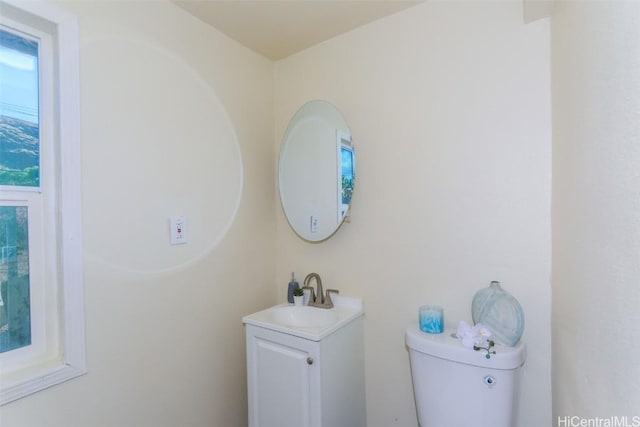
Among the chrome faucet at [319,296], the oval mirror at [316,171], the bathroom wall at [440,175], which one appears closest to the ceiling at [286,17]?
the bathroom wall at [440,175]

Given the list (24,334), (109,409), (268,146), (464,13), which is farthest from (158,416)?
(464,13)

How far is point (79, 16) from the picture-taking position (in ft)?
3.51

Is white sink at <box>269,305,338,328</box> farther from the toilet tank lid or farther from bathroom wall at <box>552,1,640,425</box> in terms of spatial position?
bathroom wall at <box>552,1,640,425</box>

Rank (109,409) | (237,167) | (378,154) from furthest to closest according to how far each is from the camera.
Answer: (237,167) → (378,154) → (109,409)

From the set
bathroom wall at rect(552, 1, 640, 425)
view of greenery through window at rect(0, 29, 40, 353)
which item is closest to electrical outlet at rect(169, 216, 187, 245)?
view of greenery through window at rect(0, 29, 40, 353)

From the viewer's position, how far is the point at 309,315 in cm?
159

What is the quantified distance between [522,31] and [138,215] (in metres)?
1.60

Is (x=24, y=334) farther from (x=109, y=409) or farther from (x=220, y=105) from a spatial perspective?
(x=220, y=105)

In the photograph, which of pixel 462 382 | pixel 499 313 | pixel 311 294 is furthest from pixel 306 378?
pixel 499 313

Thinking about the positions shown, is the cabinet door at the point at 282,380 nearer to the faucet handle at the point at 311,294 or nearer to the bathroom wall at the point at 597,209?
the faucet handle at the point at 311,294

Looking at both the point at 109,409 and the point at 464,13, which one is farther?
the point at 464,13

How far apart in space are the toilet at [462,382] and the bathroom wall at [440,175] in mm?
48

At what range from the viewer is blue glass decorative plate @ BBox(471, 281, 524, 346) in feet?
3.62

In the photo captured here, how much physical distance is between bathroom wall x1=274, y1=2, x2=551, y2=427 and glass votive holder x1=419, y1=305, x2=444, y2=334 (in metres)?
0.08
